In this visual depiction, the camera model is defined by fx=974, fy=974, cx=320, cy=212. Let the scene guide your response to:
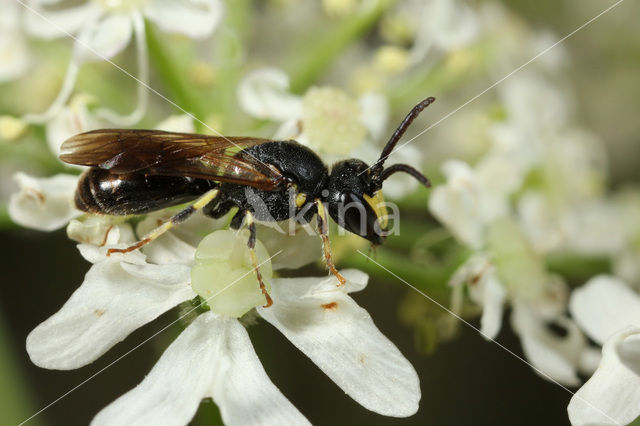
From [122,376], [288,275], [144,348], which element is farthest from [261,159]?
[122,376]

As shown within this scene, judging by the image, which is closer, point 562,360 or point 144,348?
point 562,360

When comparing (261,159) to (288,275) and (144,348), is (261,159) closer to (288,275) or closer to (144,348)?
(288,275)

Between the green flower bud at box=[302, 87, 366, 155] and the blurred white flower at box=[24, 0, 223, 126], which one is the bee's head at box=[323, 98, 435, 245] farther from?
the blurred white flower at box=[24, 0, 223, 126]

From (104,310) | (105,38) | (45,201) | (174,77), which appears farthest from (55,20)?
(104,310)

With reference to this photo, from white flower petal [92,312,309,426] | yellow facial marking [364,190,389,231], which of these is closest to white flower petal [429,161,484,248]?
yellow facial marking [364,190,389,231]

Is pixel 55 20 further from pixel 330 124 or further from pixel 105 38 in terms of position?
pixel 330 124
